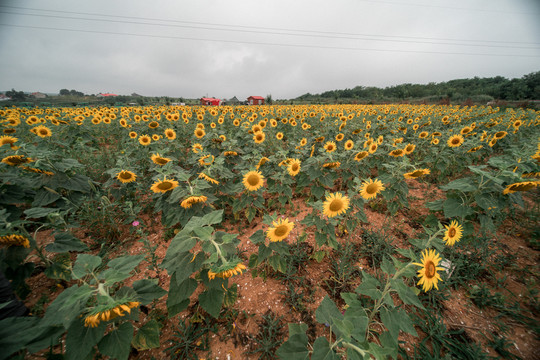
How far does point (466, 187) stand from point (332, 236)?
1759 mm

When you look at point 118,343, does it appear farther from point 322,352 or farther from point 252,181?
point 252,181

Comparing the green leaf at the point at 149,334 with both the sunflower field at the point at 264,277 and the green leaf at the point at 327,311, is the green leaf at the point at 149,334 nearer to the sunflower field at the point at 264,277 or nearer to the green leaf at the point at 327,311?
the sunflower field at the point at 264,277

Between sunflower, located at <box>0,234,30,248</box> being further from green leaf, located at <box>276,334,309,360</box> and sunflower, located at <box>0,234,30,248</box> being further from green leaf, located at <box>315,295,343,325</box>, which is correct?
green leaf, located at <box>315,295,343,325</box>

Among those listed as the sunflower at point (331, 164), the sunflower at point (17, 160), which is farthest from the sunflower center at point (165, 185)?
the sunflower at point (331, 164)

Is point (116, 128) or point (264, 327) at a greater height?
point (116, 128)

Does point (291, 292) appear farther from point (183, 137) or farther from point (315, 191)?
point (183, 137)

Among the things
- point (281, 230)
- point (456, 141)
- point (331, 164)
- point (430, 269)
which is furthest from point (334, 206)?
point (456, 141)

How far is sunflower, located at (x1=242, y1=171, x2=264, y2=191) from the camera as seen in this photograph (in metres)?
2.76

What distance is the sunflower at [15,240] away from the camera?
61.4 inches

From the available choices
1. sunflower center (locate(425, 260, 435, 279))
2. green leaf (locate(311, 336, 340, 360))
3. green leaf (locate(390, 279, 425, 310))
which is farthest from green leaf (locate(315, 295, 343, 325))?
sunflower center (locate(425, 260, 435, 279))

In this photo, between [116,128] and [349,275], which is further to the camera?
[116,128]

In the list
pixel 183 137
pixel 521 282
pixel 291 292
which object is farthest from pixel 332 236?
pixel 183 137

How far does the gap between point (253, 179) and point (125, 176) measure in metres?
2.35

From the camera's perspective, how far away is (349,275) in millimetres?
2393
